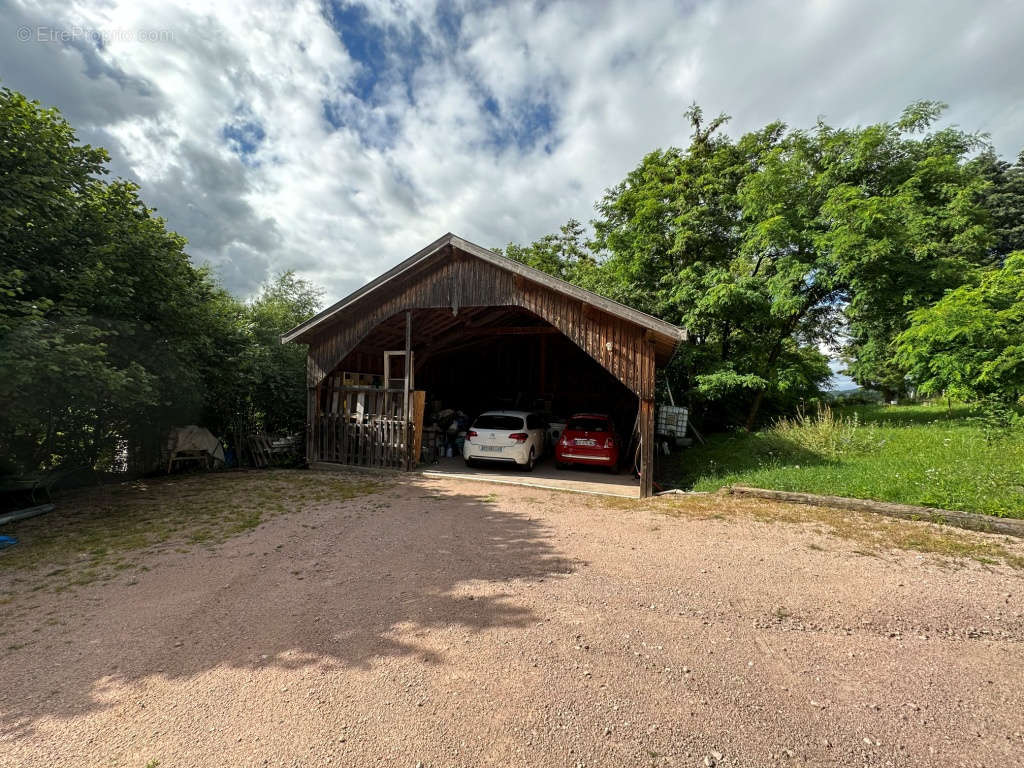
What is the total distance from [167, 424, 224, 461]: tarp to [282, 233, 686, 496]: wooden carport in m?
2.13

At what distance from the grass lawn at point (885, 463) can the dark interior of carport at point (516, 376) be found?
4268mm

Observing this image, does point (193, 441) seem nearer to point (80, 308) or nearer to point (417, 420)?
point (80, 308)

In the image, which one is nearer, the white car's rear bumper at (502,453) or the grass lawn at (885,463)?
the grass lawn at (885,463)

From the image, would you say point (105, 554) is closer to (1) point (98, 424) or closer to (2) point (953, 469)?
(1) point (98, 424)

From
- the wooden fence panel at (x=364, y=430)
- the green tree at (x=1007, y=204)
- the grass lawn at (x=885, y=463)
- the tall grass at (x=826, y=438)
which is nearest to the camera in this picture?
the grass lawn at (x=885, y=463)

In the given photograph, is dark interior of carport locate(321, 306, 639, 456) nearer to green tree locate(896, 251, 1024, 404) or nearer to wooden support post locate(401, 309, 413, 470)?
wooden support post locate(401, 309, 413, 470)

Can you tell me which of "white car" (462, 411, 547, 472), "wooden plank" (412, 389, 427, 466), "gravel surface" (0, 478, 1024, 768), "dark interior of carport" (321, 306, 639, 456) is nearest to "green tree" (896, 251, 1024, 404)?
"gravel surface" (0, 478, 1024, 768)

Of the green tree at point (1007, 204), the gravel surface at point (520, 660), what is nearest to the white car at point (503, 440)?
the gravel surface at point (520, 660)

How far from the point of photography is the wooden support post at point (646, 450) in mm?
7844

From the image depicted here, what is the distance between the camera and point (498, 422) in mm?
10273

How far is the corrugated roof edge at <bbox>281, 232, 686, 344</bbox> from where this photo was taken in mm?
7773

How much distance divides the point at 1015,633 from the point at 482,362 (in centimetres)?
1583

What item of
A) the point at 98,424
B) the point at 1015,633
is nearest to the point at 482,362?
the point at 98,424

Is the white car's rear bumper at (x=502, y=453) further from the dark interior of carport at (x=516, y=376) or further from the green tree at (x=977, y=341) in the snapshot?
the green tree at (x=977, y=341)
